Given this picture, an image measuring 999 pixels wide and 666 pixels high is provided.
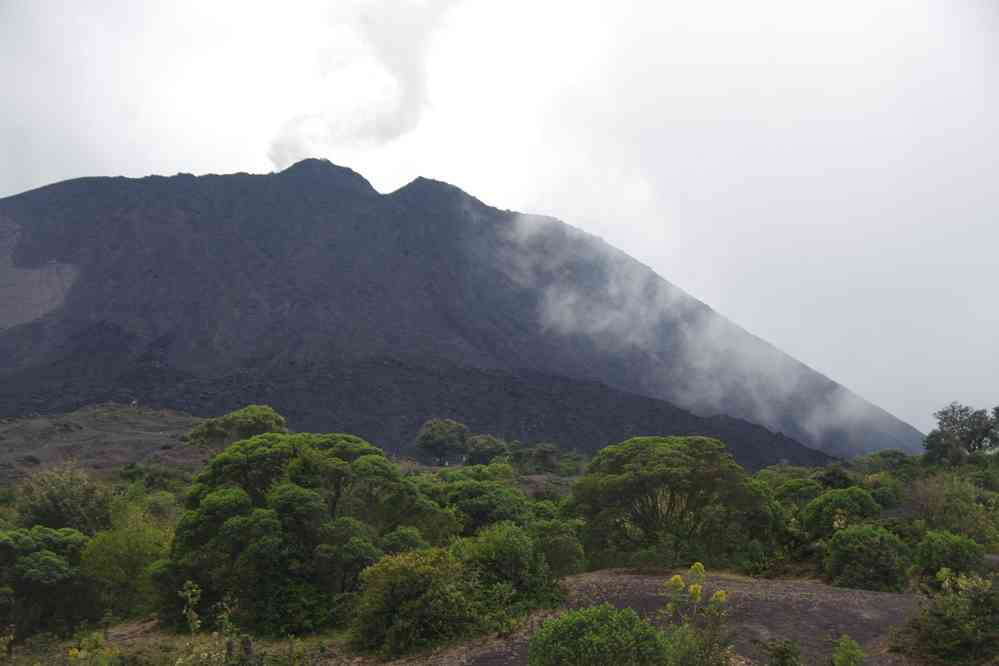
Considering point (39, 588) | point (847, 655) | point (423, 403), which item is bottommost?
point (39, 588)

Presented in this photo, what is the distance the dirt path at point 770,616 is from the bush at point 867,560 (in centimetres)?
123

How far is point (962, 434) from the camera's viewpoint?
43312mm

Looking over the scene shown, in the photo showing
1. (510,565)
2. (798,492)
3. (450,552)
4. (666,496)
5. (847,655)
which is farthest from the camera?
(798,492)

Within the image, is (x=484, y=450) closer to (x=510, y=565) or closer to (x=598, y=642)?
(x=510, y=565)

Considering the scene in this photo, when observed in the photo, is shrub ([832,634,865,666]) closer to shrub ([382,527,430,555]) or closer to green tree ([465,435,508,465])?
shrub ([382,527,430,555])

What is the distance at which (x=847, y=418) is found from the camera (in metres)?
122

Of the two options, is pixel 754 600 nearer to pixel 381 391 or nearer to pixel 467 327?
pixel 381 391

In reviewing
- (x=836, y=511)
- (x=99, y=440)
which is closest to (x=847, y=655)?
(x=836, y=511)

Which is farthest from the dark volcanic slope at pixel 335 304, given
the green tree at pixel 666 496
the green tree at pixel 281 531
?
the green tree at pixel 281 531

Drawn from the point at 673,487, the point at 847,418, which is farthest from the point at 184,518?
the point at 847,418

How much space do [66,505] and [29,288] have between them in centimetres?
9866

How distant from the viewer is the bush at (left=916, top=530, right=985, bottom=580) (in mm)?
13320

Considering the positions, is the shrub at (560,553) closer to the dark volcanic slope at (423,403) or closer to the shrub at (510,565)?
the shrub at (510,565)

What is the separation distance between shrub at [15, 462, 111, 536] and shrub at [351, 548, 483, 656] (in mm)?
12265
